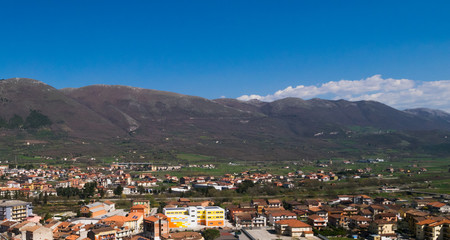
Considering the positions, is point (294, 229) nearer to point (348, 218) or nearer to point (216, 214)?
point (348, 218)

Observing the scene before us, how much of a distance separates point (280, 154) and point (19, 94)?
10130 centimetres

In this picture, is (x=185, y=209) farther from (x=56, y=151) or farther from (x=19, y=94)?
(x=19, y=94)

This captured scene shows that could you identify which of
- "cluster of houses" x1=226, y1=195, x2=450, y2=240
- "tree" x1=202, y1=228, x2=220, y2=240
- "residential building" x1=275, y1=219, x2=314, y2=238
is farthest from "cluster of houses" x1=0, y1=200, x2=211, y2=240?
"residential building" x1=275, y1=219, x2=314, y2=238

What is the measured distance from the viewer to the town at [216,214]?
33.5 m

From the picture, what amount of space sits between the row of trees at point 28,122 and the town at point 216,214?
3060 inches

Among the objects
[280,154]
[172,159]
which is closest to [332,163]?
[280,154]

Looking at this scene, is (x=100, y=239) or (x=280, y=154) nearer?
(x=100, y=239)

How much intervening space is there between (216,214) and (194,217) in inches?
76.8

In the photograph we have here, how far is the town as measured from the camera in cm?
3347

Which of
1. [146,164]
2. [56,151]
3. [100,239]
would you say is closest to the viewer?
[100,239]

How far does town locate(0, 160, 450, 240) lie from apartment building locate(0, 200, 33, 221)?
0.08 metres

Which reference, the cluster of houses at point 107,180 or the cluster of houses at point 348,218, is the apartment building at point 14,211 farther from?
the cluster of houses at point 348,218

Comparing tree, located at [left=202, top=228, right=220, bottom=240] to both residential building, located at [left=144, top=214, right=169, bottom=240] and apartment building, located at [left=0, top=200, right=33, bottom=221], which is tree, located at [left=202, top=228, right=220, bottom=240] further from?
apartment building, located at [left=0, top=200, right=33, bottom=221]

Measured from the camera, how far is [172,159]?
102 m
